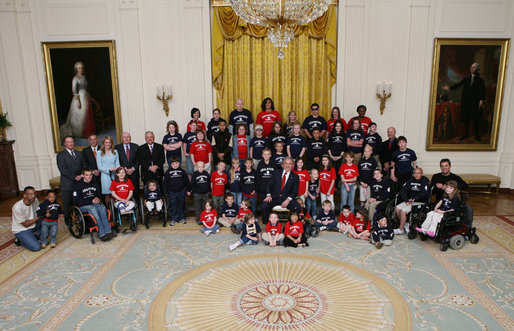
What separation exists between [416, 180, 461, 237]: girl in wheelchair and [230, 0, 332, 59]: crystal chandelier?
388cm

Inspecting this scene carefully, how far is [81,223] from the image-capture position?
23.3 ft

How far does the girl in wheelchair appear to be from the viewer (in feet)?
22.1

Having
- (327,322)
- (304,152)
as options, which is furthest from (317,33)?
(327,322)

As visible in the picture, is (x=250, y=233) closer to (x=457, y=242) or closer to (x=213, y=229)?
(x=213, y=229)

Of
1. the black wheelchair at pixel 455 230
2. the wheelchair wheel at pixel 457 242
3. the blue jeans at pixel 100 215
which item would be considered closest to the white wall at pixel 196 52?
the blue jeans at pixel 100 215

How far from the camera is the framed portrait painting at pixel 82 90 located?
33.0 ft

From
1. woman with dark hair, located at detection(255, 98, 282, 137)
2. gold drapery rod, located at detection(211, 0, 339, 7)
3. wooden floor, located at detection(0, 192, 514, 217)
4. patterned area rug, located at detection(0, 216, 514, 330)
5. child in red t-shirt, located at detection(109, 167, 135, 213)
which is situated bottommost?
patterned area rug, located at detection(0, 216, 514, 330)

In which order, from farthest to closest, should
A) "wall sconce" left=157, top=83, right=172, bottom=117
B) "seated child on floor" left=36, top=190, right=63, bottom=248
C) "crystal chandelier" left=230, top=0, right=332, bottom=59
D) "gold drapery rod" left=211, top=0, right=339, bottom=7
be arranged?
"wall sconce" left=157, top=83, right=172, bottom=117 → "gold drapery rod" left=211, top=0, right=339, bottom=7 → "seated child on floor" left=36, top=190, right=63, bottom=248 → "crystal chandelier" left=230, top=0, right=332, bottom=59

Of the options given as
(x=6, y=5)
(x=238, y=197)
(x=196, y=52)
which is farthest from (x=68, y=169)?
(x=6, y=5)

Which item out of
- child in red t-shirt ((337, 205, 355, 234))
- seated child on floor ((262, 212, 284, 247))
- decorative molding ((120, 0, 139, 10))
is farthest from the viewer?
decorative molding ((120, 0, 139, 10))

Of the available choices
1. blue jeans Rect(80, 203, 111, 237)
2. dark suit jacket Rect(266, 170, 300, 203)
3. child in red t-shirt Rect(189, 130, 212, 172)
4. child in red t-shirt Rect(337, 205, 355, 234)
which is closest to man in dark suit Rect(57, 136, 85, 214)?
blue jeans Rect(80, 203, 111, 237)

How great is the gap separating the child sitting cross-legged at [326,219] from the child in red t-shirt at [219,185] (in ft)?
6.88

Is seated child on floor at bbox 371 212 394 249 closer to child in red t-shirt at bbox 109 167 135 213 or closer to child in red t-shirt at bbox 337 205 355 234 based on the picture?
child in red t-shirt at bbox 337 205 355 234

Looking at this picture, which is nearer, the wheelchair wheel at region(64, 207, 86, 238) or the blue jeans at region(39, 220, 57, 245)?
the blue jeans at region(39, 220, 57, 245)
